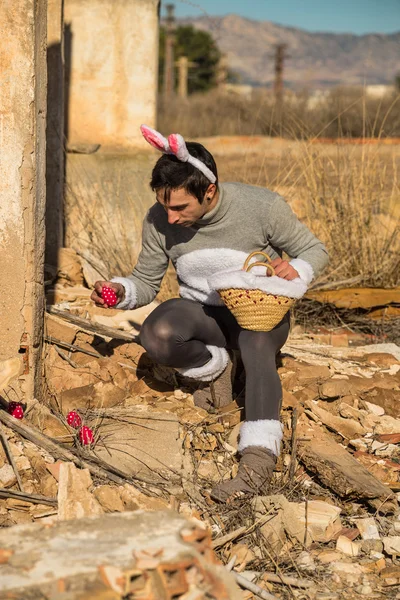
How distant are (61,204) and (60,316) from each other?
159 centimetres

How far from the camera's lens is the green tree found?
123 feet

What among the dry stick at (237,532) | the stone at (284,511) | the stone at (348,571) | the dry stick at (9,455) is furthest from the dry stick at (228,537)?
the dry stick at (9,455)

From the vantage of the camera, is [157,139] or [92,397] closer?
[157,139]

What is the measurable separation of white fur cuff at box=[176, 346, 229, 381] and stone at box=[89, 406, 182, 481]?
0.79 ft

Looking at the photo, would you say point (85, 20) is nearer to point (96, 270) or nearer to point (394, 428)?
point (96, 270)

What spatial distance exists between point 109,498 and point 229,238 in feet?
4.46

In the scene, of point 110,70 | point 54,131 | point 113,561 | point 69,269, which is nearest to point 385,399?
point 69,269

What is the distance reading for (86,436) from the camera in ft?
11.2

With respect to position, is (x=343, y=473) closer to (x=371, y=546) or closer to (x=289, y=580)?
(x=371, y=546)

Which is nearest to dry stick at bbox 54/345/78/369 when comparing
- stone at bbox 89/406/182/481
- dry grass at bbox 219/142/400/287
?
stone at bbox 89/406/182/481

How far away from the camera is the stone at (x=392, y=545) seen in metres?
2.90

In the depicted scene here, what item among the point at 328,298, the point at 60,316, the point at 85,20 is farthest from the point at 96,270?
the point at 85,20

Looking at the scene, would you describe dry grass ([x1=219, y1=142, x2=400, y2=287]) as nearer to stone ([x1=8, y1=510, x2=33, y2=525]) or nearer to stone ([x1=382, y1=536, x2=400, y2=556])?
stone ([x1=382, y1=536, x2=400, y2=556])

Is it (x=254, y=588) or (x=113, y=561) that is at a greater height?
(x=113, y=561)
